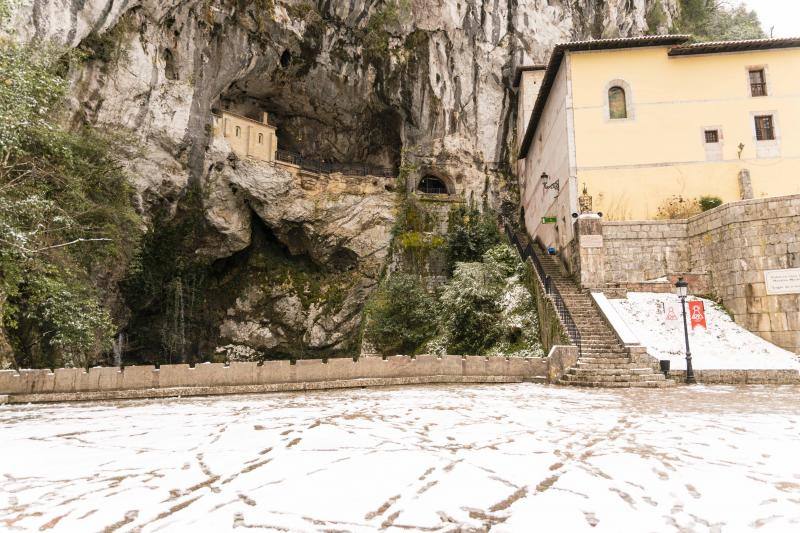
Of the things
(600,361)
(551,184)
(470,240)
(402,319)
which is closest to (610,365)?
(600,361)

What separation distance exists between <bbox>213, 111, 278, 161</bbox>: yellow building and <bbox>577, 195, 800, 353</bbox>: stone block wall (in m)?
20.9

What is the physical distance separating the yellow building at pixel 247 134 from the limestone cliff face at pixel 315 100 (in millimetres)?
1371

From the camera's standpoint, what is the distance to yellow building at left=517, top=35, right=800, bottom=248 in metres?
18.9

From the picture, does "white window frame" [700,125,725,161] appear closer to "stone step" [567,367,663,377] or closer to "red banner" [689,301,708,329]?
"red banner" [689,301,708,329]

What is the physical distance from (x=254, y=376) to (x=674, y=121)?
19.5 meters

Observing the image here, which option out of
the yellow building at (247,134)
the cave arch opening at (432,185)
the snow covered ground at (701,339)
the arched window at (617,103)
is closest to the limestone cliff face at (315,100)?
the yellow building at (247,134)

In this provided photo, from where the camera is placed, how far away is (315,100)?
30766mm

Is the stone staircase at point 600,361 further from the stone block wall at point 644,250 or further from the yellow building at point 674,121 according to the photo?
the yellow building at point 674,121

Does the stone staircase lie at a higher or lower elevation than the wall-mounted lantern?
lower

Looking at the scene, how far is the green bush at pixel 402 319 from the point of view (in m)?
22.7

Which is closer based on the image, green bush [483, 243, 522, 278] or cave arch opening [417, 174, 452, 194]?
green bush [483, 243, 522, 278]

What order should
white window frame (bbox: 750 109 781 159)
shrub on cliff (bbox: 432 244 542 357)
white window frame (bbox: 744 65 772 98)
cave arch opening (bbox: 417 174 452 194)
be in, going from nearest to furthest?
shrub on cliff (bbox: 432 244 542 357) < white window frame (bbox: 750 109 781 159) < white window frame (bbox: 744 65 772 98) < cave arch opening (bbox: 417 174 452 194)

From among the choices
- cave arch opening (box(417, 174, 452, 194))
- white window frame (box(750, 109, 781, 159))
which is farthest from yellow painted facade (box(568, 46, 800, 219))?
cave arch opening (box(417, 174, 452, 194))

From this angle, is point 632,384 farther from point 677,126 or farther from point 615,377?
point 677,126
